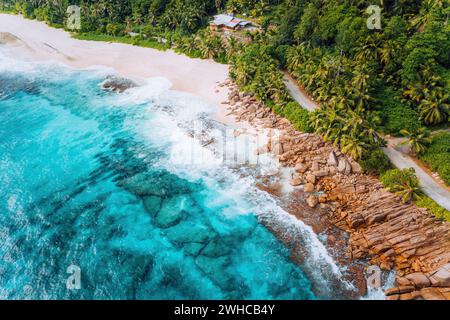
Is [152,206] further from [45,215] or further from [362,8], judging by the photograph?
[362,8]

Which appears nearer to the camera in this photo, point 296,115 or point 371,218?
point 371,218

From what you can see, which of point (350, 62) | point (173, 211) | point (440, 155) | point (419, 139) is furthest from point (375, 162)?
point (173, 211)

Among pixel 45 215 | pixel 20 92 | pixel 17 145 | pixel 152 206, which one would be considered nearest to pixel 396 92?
pixel 152 206

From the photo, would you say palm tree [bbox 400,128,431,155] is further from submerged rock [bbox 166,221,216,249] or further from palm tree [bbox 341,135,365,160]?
submerged rock [bbox 166,221,216,249]

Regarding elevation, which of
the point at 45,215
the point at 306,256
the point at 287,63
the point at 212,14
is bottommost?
the point at 45,215

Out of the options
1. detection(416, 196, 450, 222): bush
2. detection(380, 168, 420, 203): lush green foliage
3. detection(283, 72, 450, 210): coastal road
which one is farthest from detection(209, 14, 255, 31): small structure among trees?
detection(416, 196, 450, 222): bush

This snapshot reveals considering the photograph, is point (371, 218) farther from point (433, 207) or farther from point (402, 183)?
point (433, 207)
